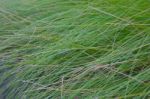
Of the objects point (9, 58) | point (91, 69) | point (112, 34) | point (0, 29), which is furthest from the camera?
point (0, 29)

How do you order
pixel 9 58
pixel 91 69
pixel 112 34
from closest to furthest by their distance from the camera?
pixel 91 69
pixel 112 34
pixel 9 58

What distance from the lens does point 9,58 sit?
2.04 metres

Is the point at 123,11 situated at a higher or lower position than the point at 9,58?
higher

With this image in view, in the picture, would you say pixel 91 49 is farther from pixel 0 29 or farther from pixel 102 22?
pixel 0 29

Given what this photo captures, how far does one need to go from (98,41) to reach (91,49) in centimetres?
5

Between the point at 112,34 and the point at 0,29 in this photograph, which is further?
the point at 0,29

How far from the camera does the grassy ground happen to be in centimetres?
156

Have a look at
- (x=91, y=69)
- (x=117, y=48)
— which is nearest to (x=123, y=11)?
(x=117, y=48)

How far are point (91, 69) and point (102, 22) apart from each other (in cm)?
32

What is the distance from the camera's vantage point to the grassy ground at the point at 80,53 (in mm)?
1561

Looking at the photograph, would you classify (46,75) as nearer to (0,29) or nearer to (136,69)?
(136,69)

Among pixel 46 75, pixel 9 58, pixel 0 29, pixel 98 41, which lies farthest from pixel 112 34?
pixel 0 29

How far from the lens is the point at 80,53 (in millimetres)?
1749

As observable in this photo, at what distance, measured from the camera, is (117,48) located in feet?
5.39
